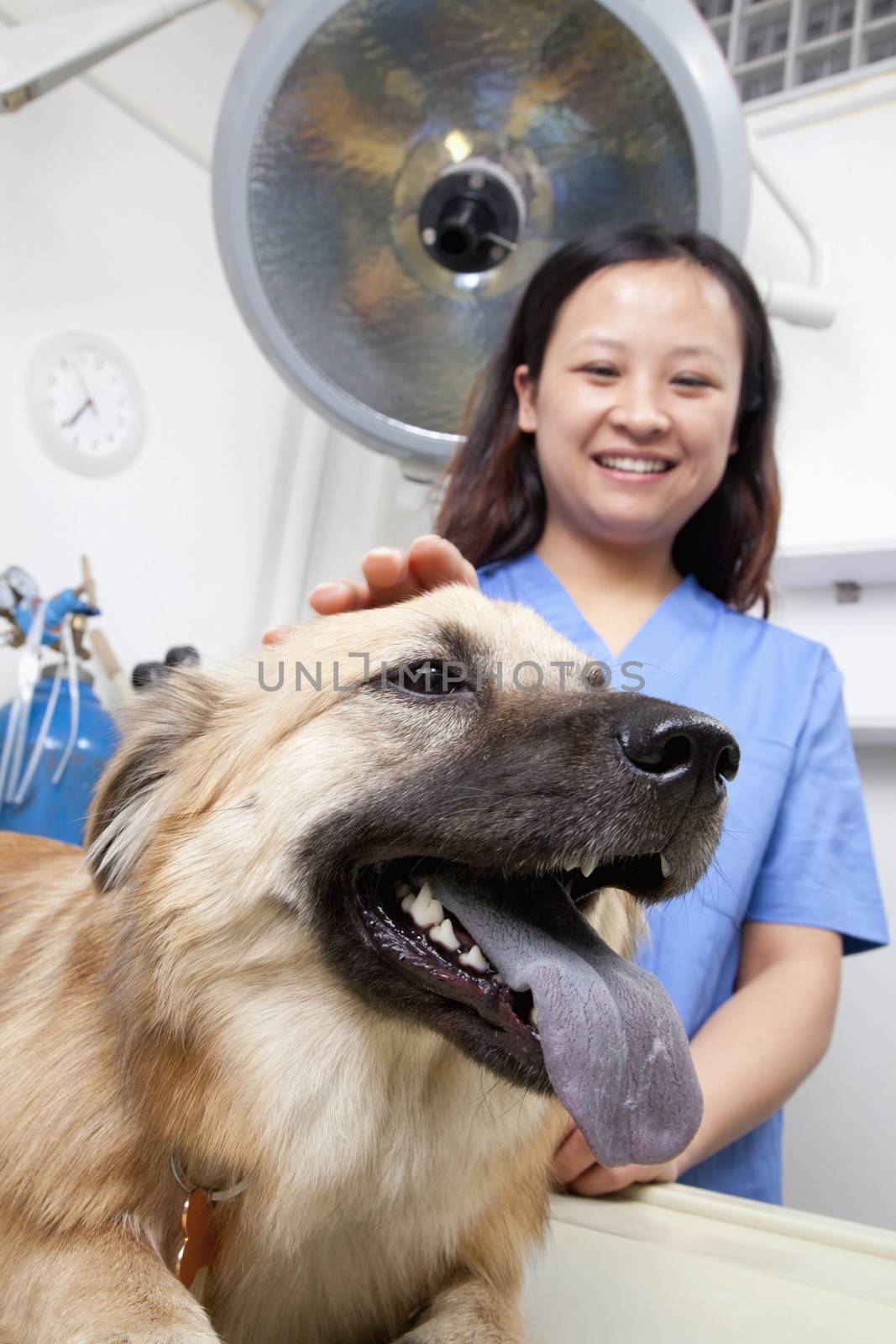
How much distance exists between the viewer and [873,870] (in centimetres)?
115

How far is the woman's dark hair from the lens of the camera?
1288 millimetres

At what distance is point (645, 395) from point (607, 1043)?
0.85 meters

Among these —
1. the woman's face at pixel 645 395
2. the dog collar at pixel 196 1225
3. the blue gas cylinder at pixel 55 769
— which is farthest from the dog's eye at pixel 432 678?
the blue gas cylinder at pixel 55 769

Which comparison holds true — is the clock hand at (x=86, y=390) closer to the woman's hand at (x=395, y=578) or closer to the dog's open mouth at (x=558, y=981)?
the woman's hand at (x=395, y=578)

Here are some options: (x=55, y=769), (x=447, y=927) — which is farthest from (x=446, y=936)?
(x=55, y=769)

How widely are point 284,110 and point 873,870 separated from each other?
1.26 metres

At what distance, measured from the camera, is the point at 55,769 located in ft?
5.40

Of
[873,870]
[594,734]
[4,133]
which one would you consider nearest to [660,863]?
[594,734]

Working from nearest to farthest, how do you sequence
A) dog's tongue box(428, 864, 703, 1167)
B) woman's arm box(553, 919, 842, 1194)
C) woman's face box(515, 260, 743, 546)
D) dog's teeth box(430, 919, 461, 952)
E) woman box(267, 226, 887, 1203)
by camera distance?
dog's tongue box(428, 864, 703, 1167) < dog's teeth box(430, 919, 461, 952) < woman's arm box(553, 919, 842, 1194) < woman box(267, 226, 887, 1203) < woman's face box(515, 260, 743, 546)

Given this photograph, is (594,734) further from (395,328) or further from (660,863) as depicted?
(395,328)

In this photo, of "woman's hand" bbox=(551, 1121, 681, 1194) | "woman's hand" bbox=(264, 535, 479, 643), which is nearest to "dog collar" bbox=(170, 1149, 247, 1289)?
"woman's hand" bbox=(551, 1121, 681, 1194)

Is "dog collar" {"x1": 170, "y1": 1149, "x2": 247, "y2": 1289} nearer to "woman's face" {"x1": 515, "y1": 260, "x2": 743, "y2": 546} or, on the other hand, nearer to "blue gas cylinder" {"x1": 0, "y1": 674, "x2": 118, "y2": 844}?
"woman's face" {"x1": 515, "y1": 260, "x2": 743, "y2": 546}

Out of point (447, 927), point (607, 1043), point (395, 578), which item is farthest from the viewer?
point (395, 578)

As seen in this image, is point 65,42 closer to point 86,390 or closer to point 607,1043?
point 86,390
